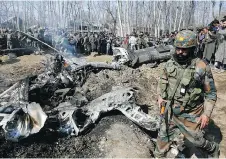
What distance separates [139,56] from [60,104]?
19.9 ft

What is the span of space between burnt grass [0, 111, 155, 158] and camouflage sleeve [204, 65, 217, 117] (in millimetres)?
1829

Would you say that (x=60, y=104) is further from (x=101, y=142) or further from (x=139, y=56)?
(x=139, y=56)

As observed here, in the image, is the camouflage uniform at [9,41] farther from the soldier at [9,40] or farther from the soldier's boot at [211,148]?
the soldier's boot at [211,148]

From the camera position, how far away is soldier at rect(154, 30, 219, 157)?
3.65m

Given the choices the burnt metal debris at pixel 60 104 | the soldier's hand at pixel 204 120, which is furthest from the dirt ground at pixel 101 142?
the soldier's hand at pixel 204 120

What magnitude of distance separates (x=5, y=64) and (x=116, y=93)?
10369mm

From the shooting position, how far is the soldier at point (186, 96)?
3.65 m

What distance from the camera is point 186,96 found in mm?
3822

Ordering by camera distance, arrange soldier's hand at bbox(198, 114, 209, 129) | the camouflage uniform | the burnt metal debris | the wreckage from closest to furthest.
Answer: soldier's hand at bbox(198, 114, 209, 129), the burnt metal debris, the wreckage, the camouflage uniform

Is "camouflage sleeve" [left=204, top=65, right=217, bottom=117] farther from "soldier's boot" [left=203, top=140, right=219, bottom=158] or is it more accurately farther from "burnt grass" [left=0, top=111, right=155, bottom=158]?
"burnt grass" [left=0, top=111, right=155, bottom=158]

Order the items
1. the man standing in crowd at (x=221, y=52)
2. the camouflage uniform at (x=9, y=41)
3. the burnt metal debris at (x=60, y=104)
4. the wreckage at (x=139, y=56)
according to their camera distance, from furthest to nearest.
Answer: the camouflage uniform at (x=9, y=41), the man standing in crowd at (x=221, y=52), the wreckage at (x=139, y=56), the burnt metal debris at (x=60, y=104)

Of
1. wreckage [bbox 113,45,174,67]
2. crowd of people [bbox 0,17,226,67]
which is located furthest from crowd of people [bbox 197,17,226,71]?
wreckage [bbox 113,45,174,67]

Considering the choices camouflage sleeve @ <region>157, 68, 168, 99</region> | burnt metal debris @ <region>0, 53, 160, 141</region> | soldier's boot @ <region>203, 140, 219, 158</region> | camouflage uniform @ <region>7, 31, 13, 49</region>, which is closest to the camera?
soldier's boot @ <region>203, 140, 219, 158</region>

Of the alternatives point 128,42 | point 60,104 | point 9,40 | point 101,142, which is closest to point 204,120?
point 101,142
